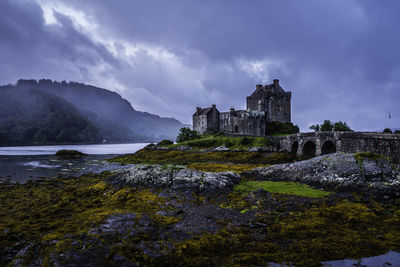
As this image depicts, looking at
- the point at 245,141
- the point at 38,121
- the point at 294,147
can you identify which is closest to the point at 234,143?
the point at 245,141

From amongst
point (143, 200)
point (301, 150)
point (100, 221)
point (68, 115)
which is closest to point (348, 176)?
point (143, 200)

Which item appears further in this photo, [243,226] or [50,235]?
[243,226]

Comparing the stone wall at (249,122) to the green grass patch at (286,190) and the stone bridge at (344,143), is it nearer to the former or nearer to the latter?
the stone bridge at (344,143)

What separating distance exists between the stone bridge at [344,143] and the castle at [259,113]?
11.5 m

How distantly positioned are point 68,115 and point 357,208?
6810 inches

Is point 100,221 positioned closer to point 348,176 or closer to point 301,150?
point 348,176

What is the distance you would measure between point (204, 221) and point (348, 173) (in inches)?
405

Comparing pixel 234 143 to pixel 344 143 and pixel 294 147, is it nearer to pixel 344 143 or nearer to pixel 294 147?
pixel 294 147

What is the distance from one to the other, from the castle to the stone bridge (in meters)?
11.5

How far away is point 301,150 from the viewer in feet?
101

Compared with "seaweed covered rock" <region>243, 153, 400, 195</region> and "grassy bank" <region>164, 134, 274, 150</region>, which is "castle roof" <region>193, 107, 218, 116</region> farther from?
"seaweed covered rock" <region>243, 153, 400, 195</region>

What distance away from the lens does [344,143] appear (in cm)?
2291


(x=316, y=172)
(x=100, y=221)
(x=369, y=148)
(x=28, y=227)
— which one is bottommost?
(x=28, y=227)

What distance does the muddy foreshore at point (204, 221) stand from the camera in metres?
6.00
